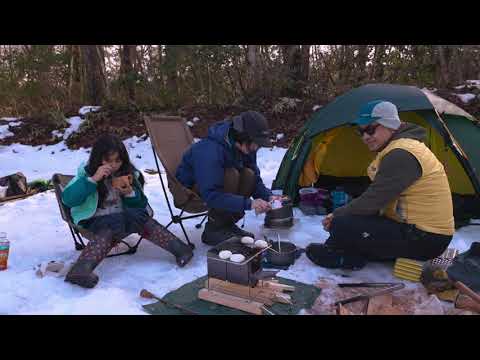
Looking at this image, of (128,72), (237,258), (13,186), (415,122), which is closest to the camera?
(237,258)

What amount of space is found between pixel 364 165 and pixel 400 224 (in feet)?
8.24

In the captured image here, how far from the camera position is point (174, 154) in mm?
3691

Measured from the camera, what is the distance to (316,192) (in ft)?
14.4

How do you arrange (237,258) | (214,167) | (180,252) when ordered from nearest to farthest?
1. (237,258)
2. (180,252)
3. (214,167)

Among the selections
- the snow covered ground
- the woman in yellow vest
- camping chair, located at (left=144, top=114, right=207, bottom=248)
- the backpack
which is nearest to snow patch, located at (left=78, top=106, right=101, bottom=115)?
the backpack

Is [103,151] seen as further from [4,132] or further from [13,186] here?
[4,132]

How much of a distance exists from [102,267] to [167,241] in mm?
475

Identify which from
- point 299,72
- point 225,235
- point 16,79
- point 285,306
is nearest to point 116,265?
point 225,235

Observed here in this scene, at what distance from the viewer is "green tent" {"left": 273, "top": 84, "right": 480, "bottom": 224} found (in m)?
3.71

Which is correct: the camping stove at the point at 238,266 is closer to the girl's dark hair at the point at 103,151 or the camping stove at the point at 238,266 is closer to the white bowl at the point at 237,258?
the white bowl at the point at 237,258

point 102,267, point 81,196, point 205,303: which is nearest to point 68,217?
point 81,196

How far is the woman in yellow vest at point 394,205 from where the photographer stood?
2.57 meters

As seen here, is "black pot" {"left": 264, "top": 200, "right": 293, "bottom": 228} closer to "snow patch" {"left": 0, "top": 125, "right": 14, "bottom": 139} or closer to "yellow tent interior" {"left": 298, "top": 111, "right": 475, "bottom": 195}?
"yellow tent interior" {"left": 298, "top": 111, "right": 475, "bottom": 195}

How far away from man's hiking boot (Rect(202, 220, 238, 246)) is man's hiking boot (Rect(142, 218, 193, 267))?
355 millimetres
